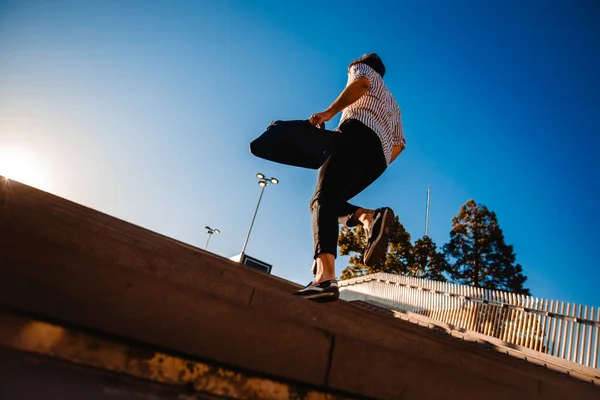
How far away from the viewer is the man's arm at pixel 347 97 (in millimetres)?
2340

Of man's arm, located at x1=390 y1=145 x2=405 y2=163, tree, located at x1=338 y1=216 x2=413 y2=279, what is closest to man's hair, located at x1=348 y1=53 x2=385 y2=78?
man's arm, located at x1=390 y1=145 x2=405 y2=163

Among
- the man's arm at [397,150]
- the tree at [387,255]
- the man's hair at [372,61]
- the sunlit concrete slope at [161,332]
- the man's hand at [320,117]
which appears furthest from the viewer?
the tree at [387,255]

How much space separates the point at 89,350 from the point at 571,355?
37.2 feet

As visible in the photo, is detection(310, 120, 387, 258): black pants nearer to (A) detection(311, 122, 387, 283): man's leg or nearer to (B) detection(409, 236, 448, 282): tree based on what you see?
(A) detection(311, 122, 387, 283): man's leg

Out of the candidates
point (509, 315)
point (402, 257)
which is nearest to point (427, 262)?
point (402, 257)

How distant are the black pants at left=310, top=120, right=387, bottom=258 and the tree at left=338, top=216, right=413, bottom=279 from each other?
2405cm

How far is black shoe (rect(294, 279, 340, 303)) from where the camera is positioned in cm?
181

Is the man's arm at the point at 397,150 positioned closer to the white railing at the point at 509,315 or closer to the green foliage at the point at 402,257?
the white railing at the point at 509,315

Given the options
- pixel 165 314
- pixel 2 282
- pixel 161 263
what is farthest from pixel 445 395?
pixel 2 282

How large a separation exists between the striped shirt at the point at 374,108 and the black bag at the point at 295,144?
1.27 feet

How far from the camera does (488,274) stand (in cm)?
2736

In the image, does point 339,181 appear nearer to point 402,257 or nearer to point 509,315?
point 509,315

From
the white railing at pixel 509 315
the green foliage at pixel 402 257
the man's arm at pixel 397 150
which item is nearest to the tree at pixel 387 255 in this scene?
the green foliage at pixel 402 257

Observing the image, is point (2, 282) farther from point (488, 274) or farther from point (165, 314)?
point (488, 274)
